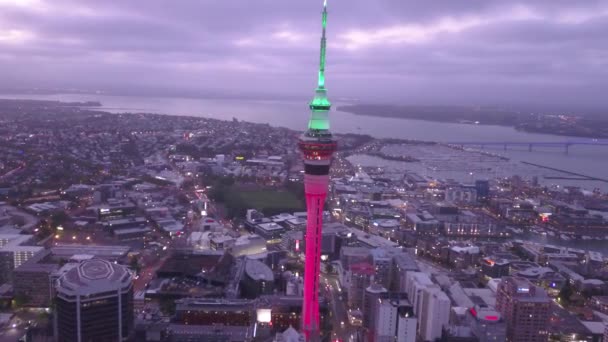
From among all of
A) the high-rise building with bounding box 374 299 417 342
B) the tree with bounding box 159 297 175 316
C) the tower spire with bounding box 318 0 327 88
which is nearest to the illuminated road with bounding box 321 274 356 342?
the high-rise building with bounding box 374 299 417 342

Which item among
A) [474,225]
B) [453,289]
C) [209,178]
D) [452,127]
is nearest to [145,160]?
[209,178]

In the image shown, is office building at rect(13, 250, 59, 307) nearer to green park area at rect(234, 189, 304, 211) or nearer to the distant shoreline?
green park area at rect(234, 189, 304, 211)

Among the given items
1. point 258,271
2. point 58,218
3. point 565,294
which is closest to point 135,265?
point 258,271

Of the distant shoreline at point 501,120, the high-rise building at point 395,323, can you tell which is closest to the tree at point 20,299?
the high-rise building at point 395,323

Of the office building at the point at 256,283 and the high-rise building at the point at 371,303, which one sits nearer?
the high-rise building at the point at 371,303

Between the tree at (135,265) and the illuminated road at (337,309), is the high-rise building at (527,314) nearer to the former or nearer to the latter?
the illuminated road at (337,309)

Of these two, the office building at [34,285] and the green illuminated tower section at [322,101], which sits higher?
the green illuminated tower section at [322,101]
